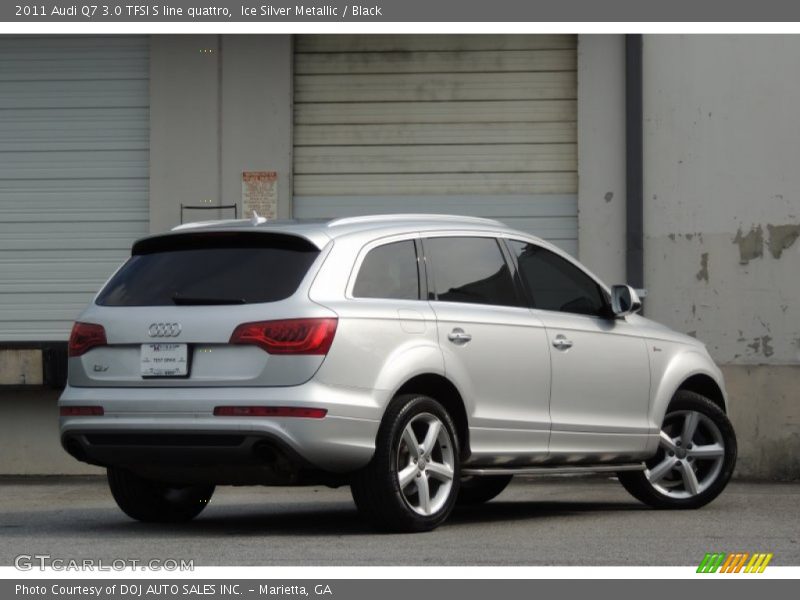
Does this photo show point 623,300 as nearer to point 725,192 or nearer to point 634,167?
point 634,167

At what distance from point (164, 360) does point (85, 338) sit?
0.63 metres

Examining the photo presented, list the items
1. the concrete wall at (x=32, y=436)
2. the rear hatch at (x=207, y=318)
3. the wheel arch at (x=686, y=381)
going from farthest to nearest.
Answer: the concrete wall at (x=32, y=436) < the wheel arch at (x=686, y=381) < the rear hatch at (x=207, y=318)

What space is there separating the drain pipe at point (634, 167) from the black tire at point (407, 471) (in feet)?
23.9

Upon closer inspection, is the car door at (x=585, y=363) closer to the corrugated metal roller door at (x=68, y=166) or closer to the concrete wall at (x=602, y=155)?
the concrete wall at (x=602, y=155)

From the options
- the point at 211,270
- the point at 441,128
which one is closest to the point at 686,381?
the point at 211,270

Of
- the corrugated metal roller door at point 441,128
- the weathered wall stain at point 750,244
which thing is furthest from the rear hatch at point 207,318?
the weathered wall stain at point 750,244

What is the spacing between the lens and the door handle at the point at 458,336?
9.28 meters

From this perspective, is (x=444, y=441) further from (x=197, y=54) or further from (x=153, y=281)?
(x=197, y=54)

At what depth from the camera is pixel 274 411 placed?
8508 mm

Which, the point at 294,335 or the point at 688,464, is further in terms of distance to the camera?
the point at 688,464

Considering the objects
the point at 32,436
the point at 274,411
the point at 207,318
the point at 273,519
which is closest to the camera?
the point at 274,411

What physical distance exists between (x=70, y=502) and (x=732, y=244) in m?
7.01

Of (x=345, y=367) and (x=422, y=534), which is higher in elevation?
(x=345, y=367)

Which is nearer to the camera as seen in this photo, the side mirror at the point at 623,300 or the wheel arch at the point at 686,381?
the side mirror at the point at 623,300
